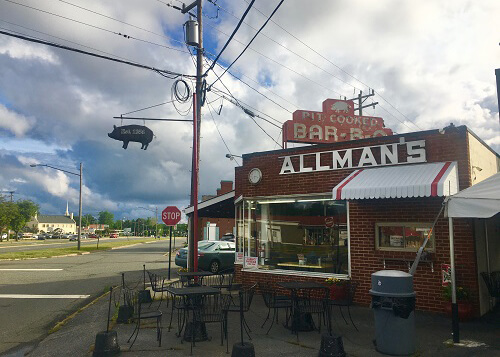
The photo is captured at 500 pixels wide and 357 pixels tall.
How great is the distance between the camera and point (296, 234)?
10914mm

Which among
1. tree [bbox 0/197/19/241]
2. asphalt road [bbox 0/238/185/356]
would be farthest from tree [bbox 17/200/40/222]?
asphalt road [bbox 0/238/185/356]

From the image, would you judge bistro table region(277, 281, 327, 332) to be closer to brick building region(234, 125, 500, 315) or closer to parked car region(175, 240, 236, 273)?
brick building region(234, 125, 500, 315)

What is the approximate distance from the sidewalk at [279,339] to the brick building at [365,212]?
1231 mm

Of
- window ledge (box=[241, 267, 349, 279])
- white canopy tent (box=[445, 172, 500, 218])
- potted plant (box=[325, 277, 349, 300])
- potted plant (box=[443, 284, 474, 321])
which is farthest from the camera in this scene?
window ledge (box=[241, 267, 349, 279])

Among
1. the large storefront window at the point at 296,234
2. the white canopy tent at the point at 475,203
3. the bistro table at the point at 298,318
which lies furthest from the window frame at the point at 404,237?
the bistro table at the point at 298,318

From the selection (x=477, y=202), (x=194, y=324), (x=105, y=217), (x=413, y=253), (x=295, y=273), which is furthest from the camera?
(x=105, y=217)

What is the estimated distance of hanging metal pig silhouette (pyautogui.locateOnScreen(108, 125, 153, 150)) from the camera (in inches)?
452

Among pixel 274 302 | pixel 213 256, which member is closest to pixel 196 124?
pixel 274 302

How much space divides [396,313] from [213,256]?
11.7 metres

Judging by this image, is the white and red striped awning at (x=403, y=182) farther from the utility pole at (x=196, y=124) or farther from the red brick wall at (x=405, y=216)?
the utility pole at (x=196, y=124)

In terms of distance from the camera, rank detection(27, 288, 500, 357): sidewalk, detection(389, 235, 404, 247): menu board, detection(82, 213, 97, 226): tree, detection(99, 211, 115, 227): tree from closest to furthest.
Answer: detection(27, 288, 500, 357): sidewalk → detection(389, 235, 404, 247): menu board → detection(82, 213, 97, 226): tree → detection(99, 211, 115, 227): tree

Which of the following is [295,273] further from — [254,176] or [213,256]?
[213,256]

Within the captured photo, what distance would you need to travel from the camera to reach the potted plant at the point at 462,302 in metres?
7.70

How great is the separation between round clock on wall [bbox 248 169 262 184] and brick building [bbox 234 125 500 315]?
3 centimetres
